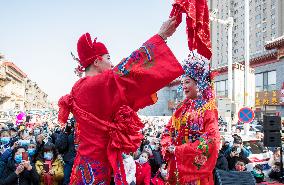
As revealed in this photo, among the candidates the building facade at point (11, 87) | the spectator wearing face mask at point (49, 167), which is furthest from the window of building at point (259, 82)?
the building facade at point (11, 87)

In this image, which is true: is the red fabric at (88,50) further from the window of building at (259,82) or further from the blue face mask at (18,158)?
the window of building at (259,82)

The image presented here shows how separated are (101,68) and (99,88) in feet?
1.46

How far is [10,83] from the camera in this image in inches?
3095

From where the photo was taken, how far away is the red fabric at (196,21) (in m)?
2.51

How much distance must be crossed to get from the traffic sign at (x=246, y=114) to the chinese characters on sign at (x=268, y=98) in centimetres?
1823

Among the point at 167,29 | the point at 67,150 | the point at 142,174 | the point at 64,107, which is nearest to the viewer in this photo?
the point at 167,29

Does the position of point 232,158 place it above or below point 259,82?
below

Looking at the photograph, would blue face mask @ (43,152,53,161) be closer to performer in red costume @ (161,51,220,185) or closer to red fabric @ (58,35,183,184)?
performer in red costume @ (161,51,220,185)

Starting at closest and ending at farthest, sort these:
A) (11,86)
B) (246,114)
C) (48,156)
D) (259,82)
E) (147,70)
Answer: (147,70) → (48,156) → (246,114) → (259,82) → (11,86)

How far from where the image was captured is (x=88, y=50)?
8.68 feet

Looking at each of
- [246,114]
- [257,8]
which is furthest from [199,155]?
[257,8]

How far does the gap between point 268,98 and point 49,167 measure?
28446mm

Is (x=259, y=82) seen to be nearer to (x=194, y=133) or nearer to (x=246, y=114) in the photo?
(x=246, y=114)

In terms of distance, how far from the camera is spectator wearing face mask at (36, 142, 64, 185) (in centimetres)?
671
